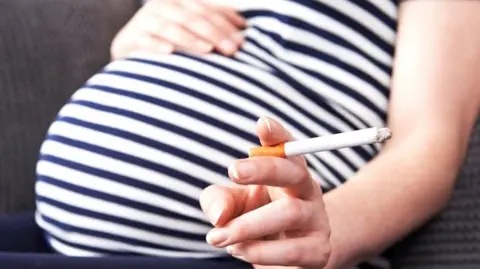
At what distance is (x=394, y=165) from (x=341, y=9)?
18cm

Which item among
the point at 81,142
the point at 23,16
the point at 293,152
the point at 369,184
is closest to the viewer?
the point at 293,152

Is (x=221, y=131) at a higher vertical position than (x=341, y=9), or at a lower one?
lower

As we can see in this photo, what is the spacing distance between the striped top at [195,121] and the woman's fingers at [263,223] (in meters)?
0.25

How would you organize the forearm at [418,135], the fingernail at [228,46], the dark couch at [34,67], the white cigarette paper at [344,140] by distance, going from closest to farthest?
the white cigarette paper at [344,140], the forearm at [418,135], the fingernail at [228,46], the dark couch at [34,67]

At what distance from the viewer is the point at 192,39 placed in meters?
0.86

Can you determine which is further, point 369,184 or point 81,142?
point 81,142

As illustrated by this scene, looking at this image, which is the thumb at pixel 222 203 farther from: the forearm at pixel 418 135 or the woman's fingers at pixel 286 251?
the forearm at pixel 418 135

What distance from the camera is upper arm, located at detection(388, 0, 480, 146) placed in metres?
0.73

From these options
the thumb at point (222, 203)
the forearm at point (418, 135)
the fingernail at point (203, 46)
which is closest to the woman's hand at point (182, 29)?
the fingernail at point (203, 46)

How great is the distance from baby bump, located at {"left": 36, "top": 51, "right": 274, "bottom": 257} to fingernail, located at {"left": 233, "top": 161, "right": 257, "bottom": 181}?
0.95 feet

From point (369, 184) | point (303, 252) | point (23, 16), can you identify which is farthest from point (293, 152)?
point (23, 16)

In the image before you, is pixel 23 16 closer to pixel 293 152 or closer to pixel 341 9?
pixel 341 9

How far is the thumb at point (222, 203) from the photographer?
0.48m

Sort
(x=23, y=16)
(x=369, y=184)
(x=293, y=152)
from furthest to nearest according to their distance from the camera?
(x=23, y=16), (x=369, y=184), (x=293, y=152)
